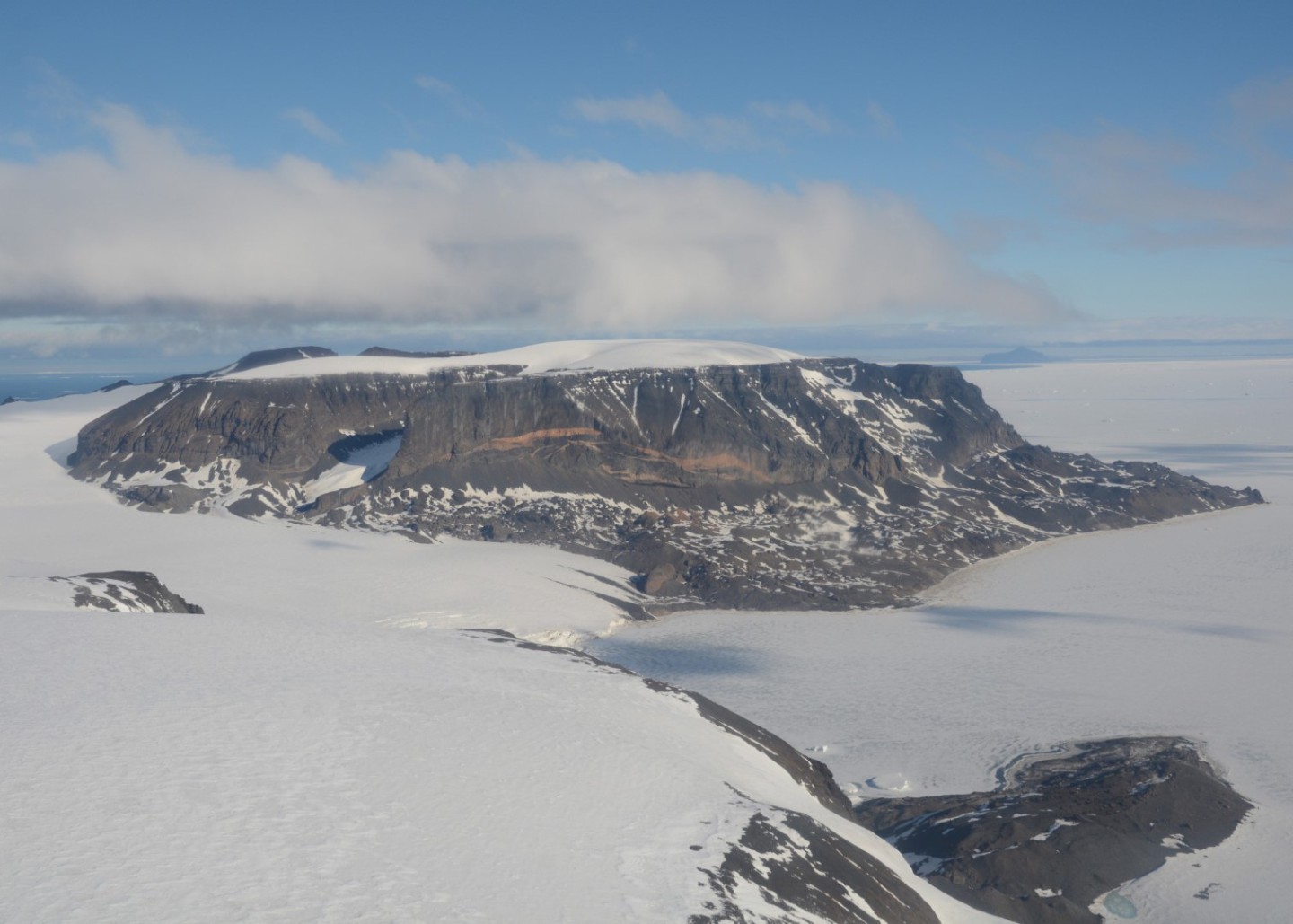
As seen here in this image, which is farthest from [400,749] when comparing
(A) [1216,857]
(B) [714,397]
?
(B) [714,397]

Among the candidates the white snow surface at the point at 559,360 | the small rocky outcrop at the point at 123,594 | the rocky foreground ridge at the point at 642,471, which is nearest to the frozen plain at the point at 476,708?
the small rocky outcrop at the point at 123,594

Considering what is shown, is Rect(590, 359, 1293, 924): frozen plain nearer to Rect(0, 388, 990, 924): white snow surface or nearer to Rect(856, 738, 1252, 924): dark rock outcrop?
Rect(856, 738, 1252, 924): dark rock outcrop

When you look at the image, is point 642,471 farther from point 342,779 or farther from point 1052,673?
point 342,779

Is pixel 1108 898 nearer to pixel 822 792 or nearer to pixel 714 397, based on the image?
pixel 822 792

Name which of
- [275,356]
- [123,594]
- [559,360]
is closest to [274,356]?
[275,356]

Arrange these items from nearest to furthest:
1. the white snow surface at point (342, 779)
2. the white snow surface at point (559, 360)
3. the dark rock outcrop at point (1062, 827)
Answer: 1. the white snow surface at point (342, 779)
2. the dark rock outcrop at point (1062, 827)
3. the white snow surface at point (559, 360)

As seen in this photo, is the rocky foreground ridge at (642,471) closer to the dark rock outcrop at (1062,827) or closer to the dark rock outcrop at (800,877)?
the dark rock outcrop at (1062,827)
